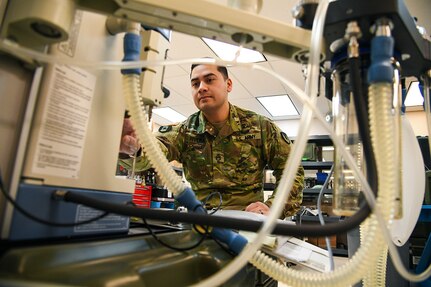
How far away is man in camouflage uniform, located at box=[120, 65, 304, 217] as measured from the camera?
1.55m

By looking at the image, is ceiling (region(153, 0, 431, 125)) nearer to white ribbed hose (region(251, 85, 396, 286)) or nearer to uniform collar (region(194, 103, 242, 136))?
uniform collar (region(194, 103, 242, 136))

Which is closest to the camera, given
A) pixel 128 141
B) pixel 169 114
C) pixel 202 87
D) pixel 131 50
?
pixel 131 50

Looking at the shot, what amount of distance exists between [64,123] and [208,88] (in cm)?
123

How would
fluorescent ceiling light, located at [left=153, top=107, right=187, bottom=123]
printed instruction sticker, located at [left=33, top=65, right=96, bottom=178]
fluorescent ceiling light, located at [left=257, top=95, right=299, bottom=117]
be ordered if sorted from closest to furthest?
printed instruction sticker, located at [left=33, top=65, right=96, bottom=178] < fluorescent ceiling light, located at [left=257, top=95, right=299, bottom=117] < fluorescent ceiling light, located at [left=153, top=107, right=187, bottom=123]

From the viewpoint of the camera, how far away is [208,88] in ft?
5.28

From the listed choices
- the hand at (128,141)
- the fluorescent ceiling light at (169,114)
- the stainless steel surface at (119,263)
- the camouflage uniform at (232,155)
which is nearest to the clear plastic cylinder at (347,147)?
the stainless steel surface at (119,263)

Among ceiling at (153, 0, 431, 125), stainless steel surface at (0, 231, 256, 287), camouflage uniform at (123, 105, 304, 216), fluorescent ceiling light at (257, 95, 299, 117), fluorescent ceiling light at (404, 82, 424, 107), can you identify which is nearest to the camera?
stainless steel surface at (0, 231, 256, 287)

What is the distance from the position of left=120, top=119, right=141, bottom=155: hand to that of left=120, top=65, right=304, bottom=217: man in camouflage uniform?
28.9 inches

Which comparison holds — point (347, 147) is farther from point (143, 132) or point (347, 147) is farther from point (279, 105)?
point (279, 105)

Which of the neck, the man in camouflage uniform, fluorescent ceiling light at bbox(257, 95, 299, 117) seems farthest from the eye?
fluorescent ceiling light at bbox(257, 95, 299, 117)

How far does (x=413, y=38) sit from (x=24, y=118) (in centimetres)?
59

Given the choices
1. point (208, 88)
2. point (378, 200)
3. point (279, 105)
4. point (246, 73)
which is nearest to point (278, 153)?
point (208, 88)

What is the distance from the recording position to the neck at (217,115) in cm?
168

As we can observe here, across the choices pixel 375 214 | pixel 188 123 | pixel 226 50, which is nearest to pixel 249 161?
pixel 188 123
